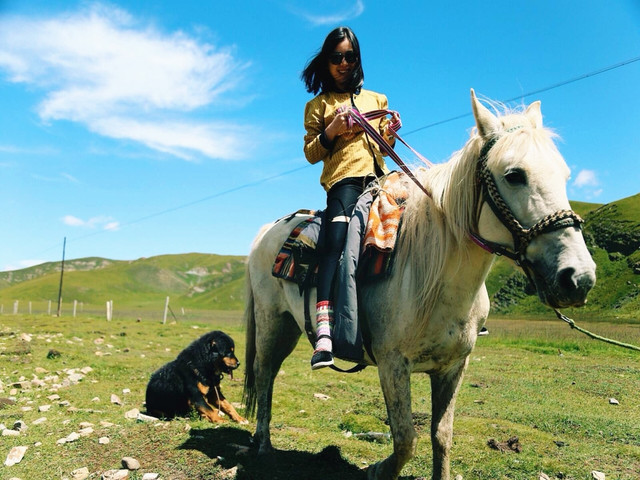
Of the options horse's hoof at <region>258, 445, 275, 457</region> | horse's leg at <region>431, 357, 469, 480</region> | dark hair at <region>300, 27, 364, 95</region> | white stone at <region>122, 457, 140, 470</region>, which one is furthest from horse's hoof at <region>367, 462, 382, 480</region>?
dark hair at <region>300, 27, 364, 95</region>

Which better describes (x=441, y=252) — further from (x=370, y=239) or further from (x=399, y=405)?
(x=399, y=405)

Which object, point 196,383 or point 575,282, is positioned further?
point 196,383

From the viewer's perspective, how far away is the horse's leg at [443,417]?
3666 millimetres

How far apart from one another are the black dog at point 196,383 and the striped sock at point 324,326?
387 centimetres

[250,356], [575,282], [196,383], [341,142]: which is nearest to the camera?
[575,282]

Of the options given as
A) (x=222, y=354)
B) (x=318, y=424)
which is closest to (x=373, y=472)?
(x=318, y=424)

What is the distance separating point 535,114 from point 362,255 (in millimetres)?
1593

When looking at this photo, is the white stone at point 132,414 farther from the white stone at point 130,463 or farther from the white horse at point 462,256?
the white horse at point 462,256

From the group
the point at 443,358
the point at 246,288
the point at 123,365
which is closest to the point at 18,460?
the point at 246,288

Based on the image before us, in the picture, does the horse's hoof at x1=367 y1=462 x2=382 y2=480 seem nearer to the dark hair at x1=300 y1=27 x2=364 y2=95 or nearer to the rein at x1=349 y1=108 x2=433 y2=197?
the rein at x1=349 y1=108 x2=433 y2=197

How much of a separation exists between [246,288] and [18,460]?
10.2 ft

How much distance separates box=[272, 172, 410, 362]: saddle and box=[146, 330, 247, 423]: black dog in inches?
139

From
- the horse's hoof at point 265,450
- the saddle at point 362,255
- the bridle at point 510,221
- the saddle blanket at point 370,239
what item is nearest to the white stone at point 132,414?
the horse's hoof at point 265,450

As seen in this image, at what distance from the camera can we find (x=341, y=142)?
4.23 m
